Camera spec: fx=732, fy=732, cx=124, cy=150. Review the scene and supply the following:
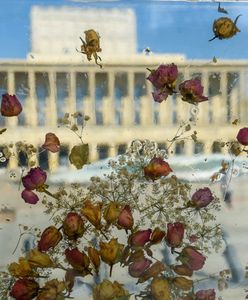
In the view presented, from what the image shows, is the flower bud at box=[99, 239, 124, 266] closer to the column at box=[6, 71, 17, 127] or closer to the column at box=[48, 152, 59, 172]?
the column at box=[48, 152, 59, 172]

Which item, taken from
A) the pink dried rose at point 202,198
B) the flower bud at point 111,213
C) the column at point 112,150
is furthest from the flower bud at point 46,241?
the pink dried rose at point 202,198

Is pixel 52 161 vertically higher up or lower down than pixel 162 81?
lower down

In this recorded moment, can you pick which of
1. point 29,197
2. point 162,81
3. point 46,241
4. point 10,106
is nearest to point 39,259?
point 46,241

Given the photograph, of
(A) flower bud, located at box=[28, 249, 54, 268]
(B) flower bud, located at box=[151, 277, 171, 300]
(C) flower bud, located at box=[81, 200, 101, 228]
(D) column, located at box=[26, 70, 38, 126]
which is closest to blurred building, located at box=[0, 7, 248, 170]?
(D) column, located at box=[26, 70, 38, 126]

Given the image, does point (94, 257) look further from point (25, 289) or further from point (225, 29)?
point (225, 29)

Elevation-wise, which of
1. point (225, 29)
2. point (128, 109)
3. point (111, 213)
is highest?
point (225, 29)

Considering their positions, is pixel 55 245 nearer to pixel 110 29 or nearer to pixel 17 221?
pixel 17 221

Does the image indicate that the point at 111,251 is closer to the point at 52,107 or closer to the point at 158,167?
the point at 158,167
